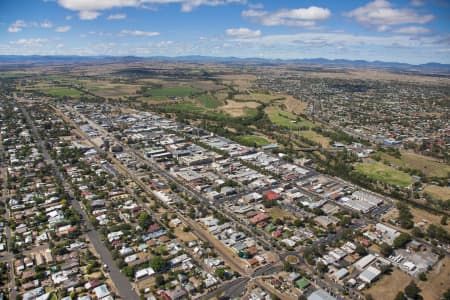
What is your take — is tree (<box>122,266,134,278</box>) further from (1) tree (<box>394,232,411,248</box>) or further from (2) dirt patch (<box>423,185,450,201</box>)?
(2) dirt patch (<box>423,185,450,201</box>)

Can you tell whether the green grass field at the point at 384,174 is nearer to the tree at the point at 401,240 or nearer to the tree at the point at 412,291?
the tree at the point at 401,240

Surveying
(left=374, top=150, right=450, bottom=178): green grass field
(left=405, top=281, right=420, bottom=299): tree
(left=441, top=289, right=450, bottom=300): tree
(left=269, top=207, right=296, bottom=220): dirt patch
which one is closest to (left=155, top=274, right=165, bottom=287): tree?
(left=269, top=207, right=296, bottom=220): dirt patch

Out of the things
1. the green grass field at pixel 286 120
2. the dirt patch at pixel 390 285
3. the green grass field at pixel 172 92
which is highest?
the green grass field at pixel 172 92

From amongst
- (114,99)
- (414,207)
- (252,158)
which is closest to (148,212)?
(252,158)

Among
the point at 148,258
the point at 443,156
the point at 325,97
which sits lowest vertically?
the point at 148,258

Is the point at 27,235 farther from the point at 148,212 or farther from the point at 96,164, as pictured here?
the point at 96,164

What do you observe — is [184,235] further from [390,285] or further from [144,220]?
[390,285]

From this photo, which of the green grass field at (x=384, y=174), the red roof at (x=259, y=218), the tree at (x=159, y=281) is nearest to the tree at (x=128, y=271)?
the tree at (x=159, y=281)

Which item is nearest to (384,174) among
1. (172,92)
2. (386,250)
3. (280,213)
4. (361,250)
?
(280,213)
